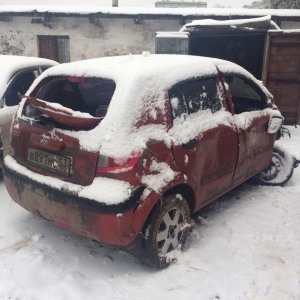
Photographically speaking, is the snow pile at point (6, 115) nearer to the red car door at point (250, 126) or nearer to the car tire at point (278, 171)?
the red car door at point (250, 126)

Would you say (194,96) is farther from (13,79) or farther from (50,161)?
(13,79)

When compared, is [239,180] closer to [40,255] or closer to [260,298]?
[260,298]

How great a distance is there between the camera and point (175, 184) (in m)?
2.91

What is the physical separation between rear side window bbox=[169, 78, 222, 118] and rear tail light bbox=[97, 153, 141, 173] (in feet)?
2.10

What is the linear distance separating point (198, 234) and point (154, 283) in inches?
36.4

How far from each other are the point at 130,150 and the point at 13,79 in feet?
10.1

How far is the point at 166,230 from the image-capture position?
304 centimetres

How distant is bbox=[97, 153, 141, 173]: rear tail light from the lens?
2.56 m

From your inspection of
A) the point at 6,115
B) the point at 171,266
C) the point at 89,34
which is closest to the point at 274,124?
the point at 171,266

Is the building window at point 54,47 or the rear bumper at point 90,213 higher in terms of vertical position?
the building window at point 54,47

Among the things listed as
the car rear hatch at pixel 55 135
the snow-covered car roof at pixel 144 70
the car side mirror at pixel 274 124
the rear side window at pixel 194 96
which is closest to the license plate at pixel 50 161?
the car rear hatch at pixel 55 135

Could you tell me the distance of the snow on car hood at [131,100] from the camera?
2592 millimetres

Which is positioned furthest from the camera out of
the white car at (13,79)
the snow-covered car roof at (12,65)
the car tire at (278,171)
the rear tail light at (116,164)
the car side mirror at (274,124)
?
the car tire at (278,171)

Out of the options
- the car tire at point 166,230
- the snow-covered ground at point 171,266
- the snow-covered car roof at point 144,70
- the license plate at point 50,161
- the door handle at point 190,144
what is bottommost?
the snow-covered ground at point 171,266
